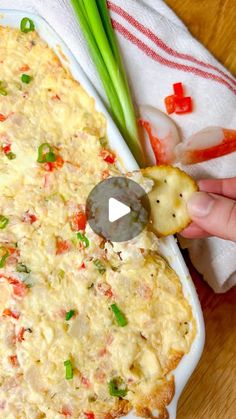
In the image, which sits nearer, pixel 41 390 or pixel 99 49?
pixel 41 390

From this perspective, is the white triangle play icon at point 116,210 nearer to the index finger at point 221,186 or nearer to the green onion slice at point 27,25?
the index finger at point 221,186

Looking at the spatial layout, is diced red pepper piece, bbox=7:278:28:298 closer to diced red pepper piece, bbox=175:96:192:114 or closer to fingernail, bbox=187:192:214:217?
fingernail, bbox=187:192:214:217

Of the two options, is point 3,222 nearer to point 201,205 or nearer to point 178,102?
point 201,205

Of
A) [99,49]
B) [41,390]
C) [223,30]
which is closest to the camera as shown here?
[41,390]

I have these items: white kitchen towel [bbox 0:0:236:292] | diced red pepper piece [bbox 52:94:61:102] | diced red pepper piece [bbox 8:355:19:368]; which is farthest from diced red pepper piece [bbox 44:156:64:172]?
diced red pepper piece [bbox 8:355:19:368]

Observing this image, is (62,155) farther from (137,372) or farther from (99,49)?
(137,372)

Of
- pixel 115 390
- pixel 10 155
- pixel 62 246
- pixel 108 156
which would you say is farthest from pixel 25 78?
pixel 115 390

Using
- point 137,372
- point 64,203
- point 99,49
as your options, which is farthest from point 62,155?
point 137,372
